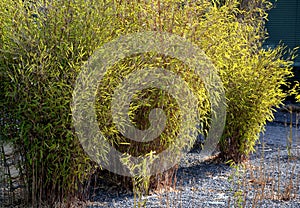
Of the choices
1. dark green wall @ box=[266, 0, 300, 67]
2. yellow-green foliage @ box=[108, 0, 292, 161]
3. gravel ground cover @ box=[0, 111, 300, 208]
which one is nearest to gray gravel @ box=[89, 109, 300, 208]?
gravel ground cover @ box=[0, 111, 300, 208]

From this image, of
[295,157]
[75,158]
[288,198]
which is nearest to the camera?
[75,158]

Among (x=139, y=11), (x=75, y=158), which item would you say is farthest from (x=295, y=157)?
(x=75, y=158)

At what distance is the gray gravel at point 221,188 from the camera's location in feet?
12.2

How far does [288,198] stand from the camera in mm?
3865

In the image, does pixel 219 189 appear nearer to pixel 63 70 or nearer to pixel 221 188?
pixel 221 188

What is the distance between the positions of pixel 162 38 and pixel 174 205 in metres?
1.19

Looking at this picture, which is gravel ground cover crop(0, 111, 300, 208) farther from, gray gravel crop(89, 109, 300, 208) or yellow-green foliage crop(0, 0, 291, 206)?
yellow-green foliage crop(0, 0, 291, 206)

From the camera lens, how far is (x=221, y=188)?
4.26 metres

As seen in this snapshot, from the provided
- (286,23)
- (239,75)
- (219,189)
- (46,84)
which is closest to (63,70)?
(46,84)

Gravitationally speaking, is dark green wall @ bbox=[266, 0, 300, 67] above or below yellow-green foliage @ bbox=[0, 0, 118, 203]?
above

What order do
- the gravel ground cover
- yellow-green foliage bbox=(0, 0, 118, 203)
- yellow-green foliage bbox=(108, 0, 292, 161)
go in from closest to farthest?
yellow-green foliage bbox=(0, 0, 118, 203) → the gravel ground cover → yellow-green foliage bbox=(108, 0, 292, 161)

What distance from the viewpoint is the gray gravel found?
3.73 meters

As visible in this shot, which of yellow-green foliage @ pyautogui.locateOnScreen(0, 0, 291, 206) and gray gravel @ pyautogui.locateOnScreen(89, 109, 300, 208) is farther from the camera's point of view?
gray gravel @ pyautogui.locateOnScreen(89, 109, 300, 208)

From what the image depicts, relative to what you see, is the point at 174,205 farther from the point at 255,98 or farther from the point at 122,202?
the point at 255,98
